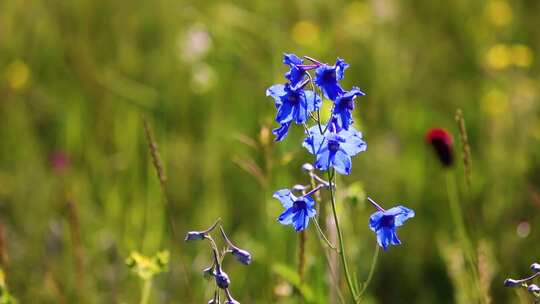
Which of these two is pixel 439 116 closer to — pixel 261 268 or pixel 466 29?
pixel 466 29

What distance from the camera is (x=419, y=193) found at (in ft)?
11.1

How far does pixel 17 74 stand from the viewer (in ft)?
13.4

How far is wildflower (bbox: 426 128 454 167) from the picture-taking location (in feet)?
8.07

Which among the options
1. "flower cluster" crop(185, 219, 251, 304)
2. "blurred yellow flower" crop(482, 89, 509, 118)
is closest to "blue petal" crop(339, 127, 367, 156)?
"flower cluster" crop(185, 219, 251, 304)

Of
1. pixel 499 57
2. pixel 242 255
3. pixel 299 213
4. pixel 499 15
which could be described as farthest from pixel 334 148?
pixel 499 15

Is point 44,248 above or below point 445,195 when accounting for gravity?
below

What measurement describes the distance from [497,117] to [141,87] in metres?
1.76

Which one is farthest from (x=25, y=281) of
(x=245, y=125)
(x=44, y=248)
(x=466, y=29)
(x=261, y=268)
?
(x=466, y=29)

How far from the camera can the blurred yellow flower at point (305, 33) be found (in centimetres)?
432

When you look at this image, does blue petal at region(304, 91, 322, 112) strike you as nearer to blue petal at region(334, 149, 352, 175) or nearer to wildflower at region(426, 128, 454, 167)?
blue petal at region(334, 149, 352, 175)

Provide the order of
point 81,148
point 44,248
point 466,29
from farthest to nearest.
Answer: point 466,29 → point 81,148 → point 44,248

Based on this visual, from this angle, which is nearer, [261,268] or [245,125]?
[261,268]


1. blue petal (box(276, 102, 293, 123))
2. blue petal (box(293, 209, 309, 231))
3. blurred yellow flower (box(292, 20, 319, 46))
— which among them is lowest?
blue petal (box(293, 209, 309, 231))

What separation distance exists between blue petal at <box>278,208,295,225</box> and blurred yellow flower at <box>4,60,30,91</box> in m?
2.98
